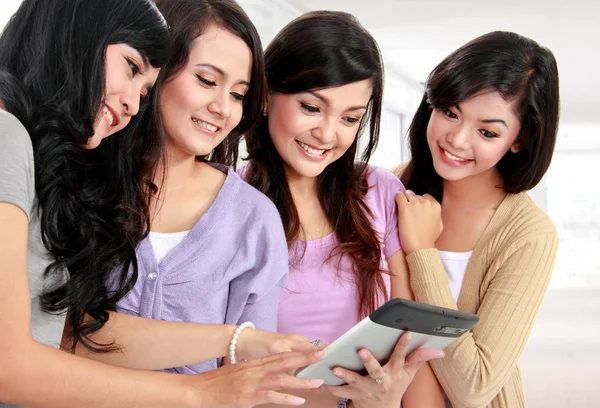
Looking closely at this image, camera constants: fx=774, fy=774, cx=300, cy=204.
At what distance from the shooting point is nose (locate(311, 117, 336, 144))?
1.89 m

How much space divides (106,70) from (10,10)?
3511mm

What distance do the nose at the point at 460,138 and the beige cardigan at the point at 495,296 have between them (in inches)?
8.8

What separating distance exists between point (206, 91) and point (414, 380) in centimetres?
90

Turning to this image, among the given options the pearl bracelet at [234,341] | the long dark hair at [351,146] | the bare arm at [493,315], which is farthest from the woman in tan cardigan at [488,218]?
the pearl bracelet at [234,341]

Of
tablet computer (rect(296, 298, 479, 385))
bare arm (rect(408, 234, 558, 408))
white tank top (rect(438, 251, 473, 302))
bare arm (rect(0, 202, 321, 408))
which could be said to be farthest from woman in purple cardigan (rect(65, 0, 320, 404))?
white tank top (rect(438, 251, 473, 302))

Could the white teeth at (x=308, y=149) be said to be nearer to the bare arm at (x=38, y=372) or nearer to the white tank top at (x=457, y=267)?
the white tank top at (x=457, y=267)

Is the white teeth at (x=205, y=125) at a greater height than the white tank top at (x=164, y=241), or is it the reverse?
the white teeth at (x=205, y=125)

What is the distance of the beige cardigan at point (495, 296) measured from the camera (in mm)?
1892

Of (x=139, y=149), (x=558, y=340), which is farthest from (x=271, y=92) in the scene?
(x=558, y=340)

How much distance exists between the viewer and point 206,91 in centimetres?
174

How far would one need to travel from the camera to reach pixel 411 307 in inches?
54.9

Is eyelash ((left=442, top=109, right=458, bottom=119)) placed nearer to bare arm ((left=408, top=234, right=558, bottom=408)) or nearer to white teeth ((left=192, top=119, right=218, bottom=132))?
bare arm ((left=408, top=234, right=558, bottom=408))

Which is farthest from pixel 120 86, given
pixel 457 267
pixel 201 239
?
pixel 457 267

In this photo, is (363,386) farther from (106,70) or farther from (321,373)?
(106,70)
